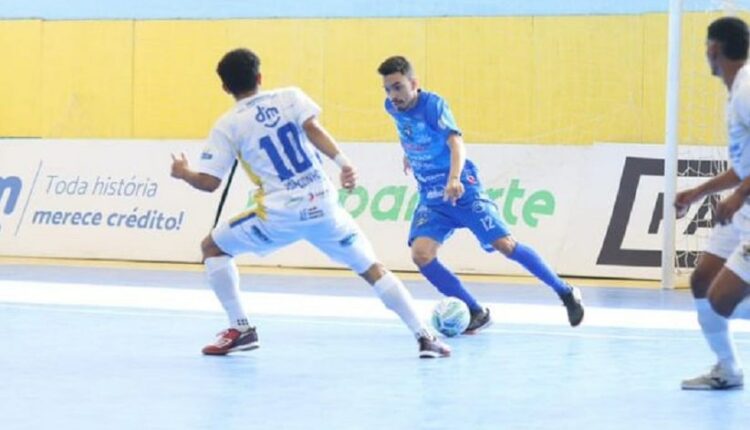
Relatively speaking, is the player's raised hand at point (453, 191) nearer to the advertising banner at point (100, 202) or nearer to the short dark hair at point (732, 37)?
the short dark hair at point (732, 37)

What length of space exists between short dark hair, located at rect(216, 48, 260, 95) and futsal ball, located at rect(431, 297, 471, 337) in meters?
2.33

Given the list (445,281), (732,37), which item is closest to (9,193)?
(445,281)

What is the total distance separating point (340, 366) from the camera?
30.4 ft

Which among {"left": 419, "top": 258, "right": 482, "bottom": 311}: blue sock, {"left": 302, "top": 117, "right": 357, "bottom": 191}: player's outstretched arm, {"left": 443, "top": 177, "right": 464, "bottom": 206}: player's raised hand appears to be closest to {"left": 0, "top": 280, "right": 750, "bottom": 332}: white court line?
{"left": 419, "top": 258, "right": 482, "bottom": 311}: blue sock

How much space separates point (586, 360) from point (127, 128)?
45.8 ft

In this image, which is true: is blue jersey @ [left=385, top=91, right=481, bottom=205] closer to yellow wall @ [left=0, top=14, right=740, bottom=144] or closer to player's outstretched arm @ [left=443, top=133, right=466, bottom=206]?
player's outstretched arm @ [left=443, top=133, right=466, bottom=206]

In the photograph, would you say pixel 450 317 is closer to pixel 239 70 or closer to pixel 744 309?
pixel 239 70

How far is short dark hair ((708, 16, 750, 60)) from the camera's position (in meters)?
7.83

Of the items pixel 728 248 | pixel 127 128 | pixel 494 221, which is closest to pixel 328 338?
pixel 494 221

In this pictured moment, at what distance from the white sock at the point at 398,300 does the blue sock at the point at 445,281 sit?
5.64ft

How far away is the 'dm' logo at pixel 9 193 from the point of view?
19625mm

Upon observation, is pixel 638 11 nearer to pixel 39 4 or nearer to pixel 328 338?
pixel 39 4

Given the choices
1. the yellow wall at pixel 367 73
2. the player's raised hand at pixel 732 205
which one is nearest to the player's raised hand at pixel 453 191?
the player's raised hand at pixel 732 205

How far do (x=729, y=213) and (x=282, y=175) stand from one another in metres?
3.01
